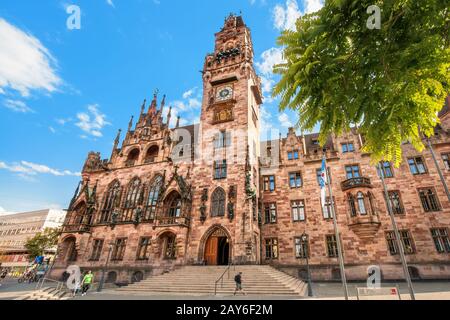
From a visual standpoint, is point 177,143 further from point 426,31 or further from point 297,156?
point 426,31

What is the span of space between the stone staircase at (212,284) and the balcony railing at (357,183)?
33.1 feet

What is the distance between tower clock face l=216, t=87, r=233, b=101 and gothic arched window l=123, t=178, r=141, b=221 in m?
13.7

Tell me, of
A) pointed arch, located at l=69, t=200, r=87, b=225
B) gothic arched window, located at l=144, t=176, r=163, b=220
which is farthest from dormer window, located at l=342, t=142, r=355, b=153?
pointed arch, located at l=69, t=200, r=87, b=225

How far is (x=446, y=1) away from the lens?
10.8 ft

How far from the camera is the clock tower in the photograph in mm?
20859

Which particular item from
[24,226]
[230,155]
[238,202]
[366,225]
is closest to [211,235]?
[238,202]

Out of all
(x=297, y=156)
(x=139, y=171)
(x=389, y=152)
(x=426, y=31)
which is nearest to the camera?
(x=426, y=31)

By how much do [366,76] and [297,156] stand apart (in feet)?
71.3

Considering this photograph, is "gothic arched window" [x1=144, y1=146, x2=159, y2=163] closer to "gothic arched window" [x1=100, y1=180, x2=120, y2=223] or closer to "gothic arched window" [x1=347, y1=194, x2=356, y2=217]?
"gothic arched window" [x1=100, y1=180, x2=120, y2=223]

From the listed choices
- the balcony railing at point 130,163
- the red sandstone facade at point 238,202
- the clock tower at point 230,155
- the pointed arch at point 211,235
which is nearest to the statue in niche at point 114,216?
the red sandstone facade at point 238,202

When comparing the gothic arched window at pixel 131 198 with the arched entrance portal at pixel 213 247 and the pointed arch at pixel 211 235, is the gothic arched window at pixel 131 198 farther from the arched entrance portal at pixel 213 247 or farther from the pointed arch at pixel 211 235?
the arched entrance portal at pixel 213 247

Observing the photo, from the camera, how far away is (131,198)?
2691 centimetres

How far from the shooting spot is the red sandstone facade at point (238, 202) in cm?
1986
